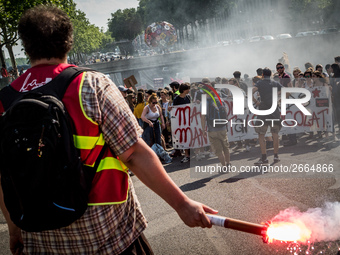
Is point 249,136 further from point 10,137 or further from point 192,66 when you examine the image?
point 192,66

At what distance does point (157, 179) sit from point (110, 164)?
236 mm

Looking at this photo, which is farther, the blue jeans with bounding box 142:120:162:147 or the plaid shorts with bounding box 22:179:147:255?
the blue jeans with bounding box 142:120:162:147

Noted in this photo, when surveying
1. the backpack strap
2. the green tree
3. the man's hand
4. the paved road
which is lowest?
the paved road

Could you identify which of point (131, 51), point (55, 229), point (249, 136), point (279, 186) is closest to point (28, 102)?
point (55, 229)

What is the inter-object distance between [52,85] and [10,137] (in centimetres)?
30

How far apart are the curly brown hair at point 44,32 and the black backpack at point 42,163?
28 centimetres

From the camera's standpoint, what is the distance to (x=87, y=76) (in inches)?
67.4

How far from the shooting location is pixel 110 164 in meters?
1.75

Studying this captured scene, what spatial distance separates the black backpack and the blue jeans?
764cm

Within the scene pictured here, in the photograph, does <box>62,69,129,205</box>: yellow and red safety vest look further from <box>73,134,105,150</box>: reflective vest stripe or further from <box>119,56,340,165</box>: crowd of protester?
<box>119,56,340,165</box>: crowd of protester

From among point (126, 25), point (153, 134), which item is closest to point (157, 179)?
point (153, 134)

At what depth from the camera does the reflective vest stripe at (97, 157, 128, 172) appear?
1733 mm

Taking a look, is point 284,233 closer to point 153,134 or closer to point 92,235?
point 92,235

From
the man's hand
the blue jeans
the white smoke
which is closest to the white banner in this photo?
the blue jeans
